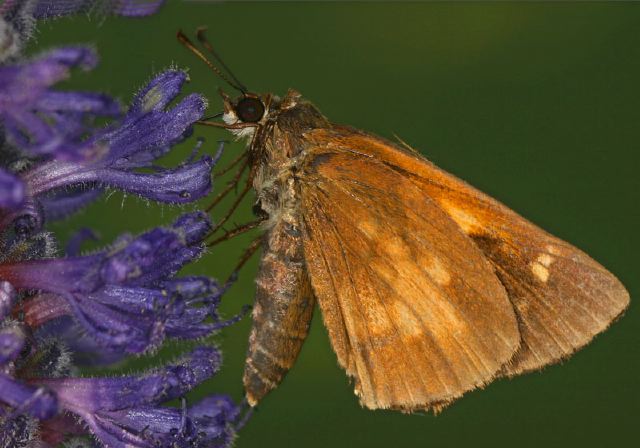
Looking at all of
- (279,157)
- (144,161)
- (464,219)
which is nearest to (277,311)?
(279,157)

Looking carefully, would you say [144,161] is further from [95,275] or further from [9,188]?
[9,188]

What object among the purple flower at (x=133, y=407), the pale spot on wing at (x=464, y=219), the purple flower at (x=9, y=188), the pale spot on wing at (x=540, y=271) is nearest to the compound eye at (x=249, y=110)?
the pale spot on wing at (x=464, y=219)

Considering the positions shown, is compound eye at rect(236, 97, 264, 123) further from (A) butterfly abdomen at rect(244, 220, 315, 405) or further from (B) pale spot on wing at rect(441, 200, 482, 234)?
(B) pale spot on wing at rect(441, 200, 482, 234)

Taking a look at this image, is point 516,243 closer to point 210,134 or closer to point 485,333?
point 485,333

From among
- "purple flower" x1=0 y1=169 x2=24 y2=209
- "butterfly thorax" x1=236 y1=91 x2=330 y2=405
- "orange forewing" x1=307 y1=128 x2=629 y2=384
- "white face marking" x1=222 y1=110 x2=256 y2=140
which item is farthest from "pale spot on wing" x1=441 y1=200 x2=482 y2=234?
"purple flower" x1=0 y1=169 x2=24 y2=209

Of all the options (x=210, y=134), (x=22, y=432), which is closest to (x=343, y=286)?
(x=22, y=432)

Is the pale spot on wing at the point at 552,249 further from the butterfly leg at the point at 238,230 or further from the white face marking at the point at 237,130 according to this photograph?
the white face marking at the point at 237,130
